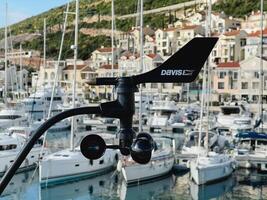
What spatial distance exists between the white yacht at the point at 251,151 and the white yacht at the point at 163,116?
10220 mm

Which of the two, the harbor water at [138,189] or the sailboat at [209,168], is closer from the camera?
the harbor water at [138,189]

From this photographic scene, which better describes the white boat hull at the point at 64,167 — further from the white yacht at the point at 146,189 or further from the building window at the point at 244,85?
the building window at the point at 244,85

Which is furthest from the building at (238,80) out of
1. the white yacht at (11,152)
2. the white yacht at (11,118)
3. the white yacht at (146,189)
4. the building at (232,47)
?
the white yacht at (11,152)

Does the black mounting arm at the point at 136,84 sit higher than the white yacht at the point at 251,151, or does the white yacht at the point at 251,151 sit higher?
the black mounting arm at the point at 136,84

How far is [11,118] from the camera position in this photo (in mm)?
32750

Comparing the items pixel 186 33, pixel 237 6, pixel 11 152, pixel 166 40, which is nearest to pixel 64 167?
pixel 11 152

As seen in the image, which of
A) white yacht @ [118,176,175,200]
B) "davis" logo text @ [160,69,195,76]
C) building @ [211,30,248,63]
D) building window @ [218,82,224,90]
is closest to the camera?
"davis" logo text @ [160,69,195,76]

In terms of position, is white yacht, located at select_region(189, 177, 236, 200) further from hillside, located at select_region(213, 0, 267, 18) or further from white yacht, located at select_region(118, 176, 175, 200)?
hillside, located at select_region(213, 0, 267, 18)

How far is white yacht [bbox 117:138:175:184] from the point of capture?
725 inches

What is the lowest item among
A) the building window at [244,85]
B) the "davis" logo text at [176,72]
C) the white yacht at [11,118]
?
the white yacht at [11,118]

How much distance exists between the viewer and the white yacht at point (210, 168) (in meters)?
18.6

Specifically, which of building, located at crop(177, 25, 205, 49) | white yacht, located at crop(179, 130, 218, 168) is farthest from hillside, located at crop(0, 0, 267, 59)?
white yacht, located at crop(179, 130, 218, 168)

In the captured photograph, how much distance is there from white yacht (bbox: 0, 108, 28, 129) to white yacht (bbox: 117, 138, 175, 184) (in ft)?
45.3

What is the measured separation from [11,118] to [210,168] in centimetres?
1738
